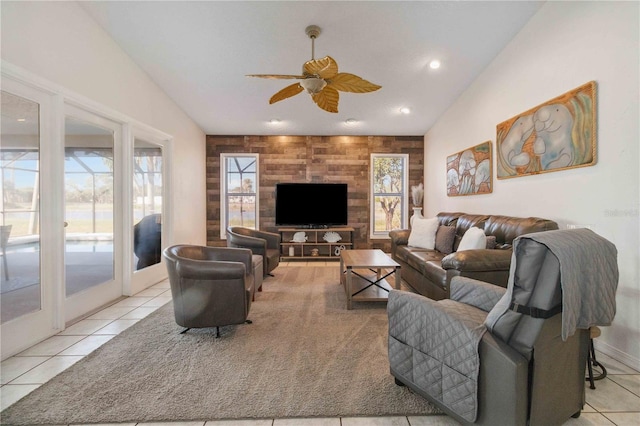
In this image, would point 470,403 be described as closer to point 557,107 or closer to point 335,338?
point 335,338

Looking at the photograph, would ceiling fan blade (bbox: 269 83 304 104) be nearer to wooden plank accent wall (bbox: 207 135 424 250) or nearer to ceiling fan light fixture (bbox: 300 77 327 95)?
ceiling fan light fixture (bbox: 300 77 327 95)

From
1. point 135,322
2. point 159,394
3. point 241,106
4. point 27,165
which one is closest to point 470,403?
point 159,394

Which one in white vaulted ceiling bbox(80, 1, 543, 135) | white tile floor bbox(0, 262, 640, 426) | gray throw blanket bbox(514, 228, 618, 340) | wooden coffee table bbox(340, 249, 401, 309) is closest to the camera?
gray throw blanket bbox(514, 228, 618, 340)

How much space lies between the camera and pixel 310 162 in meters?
5.93

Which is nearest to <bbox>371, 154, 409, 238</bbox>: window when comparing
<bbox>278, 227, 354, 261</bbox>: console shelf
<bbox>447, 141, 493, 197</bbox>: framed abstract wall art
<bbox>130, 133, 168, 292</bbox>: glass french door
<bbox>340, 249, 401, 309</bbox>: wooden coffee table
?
<bbox>278, 227, 354, 261</bbox>: console shelf

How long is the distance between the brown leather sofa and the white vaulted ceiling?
2059 mm

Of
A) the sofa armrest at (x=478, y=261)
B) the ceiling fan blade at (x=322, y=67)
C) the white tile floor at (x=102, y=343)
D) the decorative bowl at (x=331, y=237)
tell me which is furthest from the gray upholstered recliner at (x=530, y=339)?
the decorative bowl at (x=331, y=237)

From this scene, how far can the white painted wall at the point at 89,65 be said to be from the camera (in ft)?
6.86

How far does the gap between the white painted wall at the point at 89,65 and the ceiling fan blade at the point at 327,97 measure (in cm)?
228

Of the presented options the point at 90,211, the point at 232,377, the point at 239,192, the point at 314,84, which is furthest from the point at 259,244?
the point at 239,192

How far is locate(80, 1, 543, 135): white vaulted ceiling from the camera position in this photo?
105 inches

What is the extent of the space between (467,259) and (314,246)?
361cm

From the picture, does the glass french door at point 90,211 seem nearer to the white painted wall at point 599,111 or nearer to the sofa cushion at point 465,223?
the sofa cushion at point 465,223

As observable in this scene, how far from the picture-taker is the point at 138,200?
3617 millimetres
